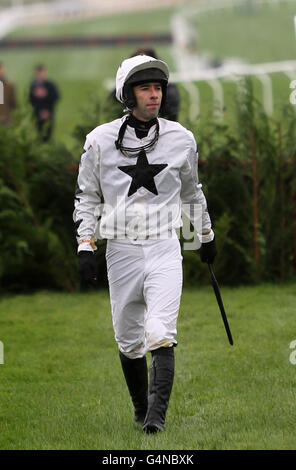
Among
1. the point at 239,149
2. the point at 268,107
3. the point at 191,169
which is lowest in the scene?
the point at 268,107

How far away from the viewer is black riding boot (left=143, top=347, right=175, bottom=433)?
561 centimetres

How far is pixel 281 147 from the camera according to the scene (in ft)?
33.7

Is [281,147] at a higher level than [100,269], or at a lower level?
higher

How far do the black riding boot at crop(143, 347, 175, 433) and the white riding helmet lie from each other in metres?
1.40

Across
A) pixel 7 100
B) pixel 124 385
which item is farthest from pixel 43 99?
pixel 124 385

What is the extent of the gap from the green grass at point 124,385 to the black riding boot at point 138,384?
89 millimetres

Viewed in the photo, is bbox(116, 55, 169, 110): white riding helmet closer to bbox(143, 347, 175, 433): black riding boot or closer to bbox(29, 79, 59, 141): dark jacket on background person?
bbox(143, 347, 175, 433): black riding boot

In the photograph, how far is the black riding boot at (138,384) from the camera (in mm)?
6031

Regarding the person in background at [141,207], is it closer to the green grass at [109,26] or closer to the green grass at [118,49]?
the green grass at [118,49]

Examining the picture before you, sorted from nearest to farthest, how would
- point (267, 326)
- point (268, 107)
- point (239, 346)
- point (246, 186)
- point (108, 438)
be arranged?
point (108, 438), point (239, 346), point (267, 326), point (246, 186), point (268, 107)

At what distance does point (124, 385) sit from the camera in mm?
7133
